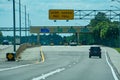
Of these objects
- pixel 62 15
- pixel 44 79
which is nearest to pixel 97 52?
pixel 62 15

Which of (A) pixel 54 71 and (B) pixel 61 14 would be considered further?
(B) pixel 61 14

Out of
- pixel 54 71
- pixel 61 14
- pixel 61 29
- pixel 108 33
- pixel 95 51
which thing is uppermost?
pixel 61 14

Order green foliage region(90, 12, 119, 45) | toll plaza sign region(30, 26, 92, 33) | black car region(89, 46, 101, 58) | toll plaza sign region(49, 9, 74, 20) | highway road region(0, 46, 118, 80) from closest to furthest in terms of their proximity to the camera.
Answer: highway road region(0, 46, 118, 80) → black car region(89, 46, 101, 58) → toll plaza sign region(49, 9, 74, 20) → green foliage region(90, 12, 119, 45) → toll plaza sign region(30, 26, 92, 33)

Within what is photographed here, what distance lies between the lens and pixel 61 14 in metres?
91.4

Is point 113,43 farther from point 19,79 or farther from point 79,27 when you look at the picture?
point 19,79

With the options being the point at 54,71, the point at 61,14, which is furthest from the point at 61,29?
the point at 54,71

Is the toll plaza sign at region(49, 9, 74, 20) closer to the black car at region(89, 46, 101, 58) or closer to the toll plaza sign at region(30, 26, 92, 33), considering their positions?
the black car at region(89, 46, 101, 58)

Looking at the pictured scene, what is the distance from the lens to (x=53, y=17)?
→ 91.7 metres

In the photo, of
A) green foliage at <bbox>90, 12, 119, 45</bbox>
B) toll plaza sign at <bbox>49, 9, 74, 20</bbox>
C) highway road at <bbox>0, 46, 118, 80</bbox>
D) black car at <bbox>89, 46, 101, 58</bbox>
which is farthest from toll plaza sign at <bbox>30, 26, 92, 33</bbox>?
highway road at <bbox>0, 46, 118, 80</bbox>

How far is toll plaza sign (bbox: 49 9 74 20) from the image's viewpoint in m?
91.4

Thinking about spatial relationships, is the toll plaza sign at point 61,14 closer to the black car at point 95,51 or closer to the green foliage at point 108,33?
the black car at point 95,51

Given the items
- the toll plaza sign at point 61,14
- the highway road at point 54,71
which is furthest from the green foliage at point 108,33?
the highway road at point 54,71

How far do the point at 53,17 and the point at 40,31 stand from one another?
221ft

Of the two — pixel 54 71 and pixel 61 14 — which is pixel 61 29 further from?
pixel 54 71
